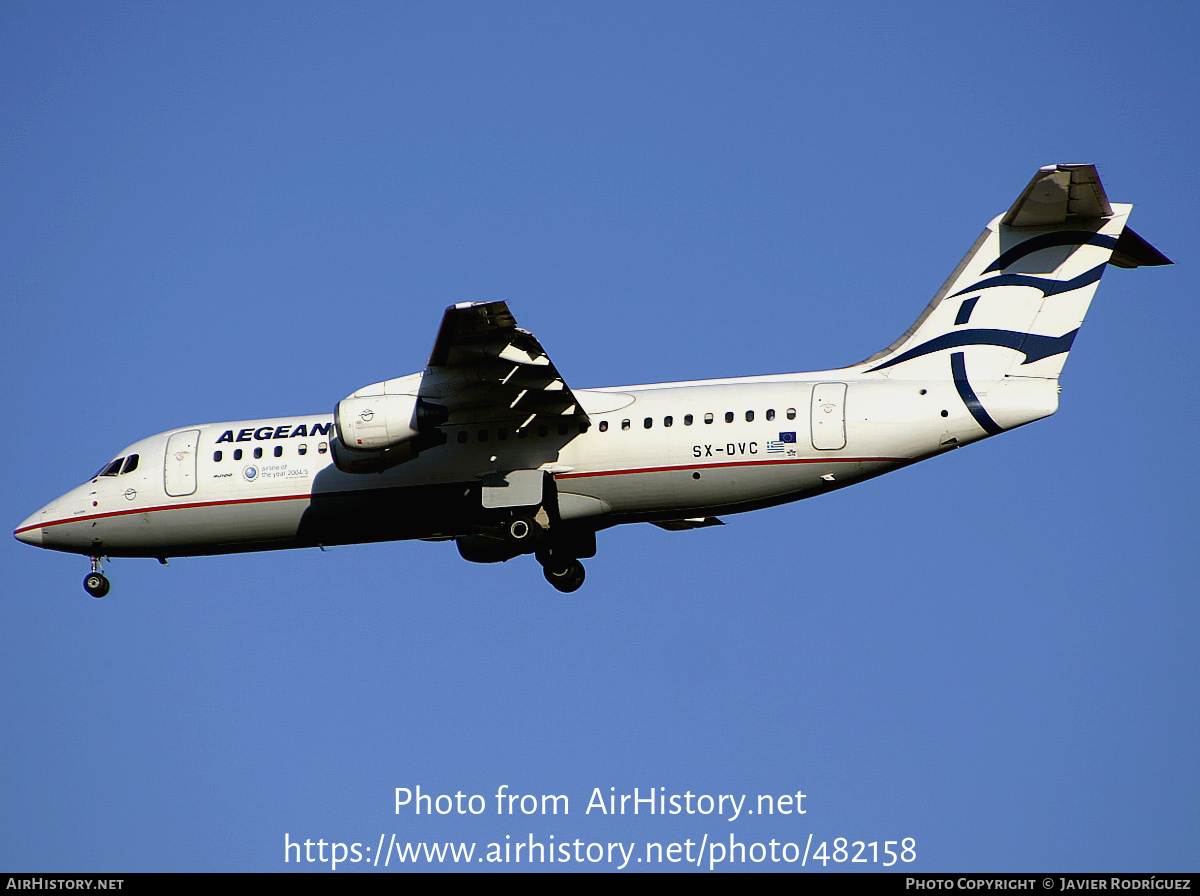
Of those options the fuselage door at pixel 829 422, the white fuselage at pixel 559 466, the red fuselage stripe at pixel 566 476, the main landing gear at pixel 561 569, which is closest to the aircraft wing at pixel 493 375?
the white fuselage at pixel 559 466

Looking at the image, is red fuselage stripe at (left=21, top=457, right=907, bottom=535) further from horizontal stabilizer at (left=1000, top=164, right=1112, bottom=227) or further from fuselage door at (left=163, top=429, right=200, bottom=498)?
horizontal stabilizer at (left=1000, top=164, right=1112, bottom=227)

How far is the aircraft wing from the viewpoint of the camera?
17.3 metres

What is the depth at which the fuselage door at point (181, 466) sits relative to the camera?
67.5 ft

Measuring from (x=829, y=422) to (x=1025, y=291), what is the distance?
115 inches

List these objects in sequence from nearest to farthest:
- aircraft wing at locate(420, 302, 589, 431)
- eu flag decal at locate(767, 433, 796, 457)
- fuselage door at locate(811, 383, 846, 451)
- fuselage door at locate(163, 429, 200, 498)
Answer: aircraft wing at locate(420, 302, 589, 431)
fuselage door at locate(811, 383, 846, 451)
eu flag decal at locate(767, 433, 796, 457)
fuselage door at locate(163, 429, 200, 498)

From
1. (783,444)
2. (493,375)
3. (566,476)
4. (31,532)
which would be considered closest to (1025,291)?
(783,444)

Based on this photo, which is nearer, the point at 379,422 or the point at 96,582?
the point at 379,422

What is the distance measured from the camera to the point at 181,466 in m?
20.7

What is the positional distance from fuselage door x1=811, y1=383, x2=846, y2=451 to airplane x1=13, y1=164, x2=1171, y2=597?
2cm

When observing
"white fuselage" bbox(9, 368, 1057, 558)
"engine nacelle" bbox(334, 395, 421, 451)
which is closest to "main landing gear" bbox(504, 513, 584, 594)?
"white fuselage" bbox(9, 368, 1057, 558)

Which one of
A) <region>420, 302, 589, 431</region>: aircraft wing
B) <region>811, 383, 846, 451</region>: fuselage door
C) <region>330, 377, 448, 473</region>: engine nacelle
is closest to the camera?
<region>420, 302, 589, 431</region>: aircraft wing

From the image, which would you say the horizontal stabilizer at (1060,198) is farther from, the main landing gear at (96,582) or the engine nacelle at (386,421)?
the main landing gear at (96,582)

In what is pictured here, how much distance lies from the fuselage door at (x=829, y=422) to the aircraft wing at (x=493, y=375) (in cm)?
286

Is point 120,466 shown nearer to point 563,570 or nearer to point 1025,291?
point 563,570
